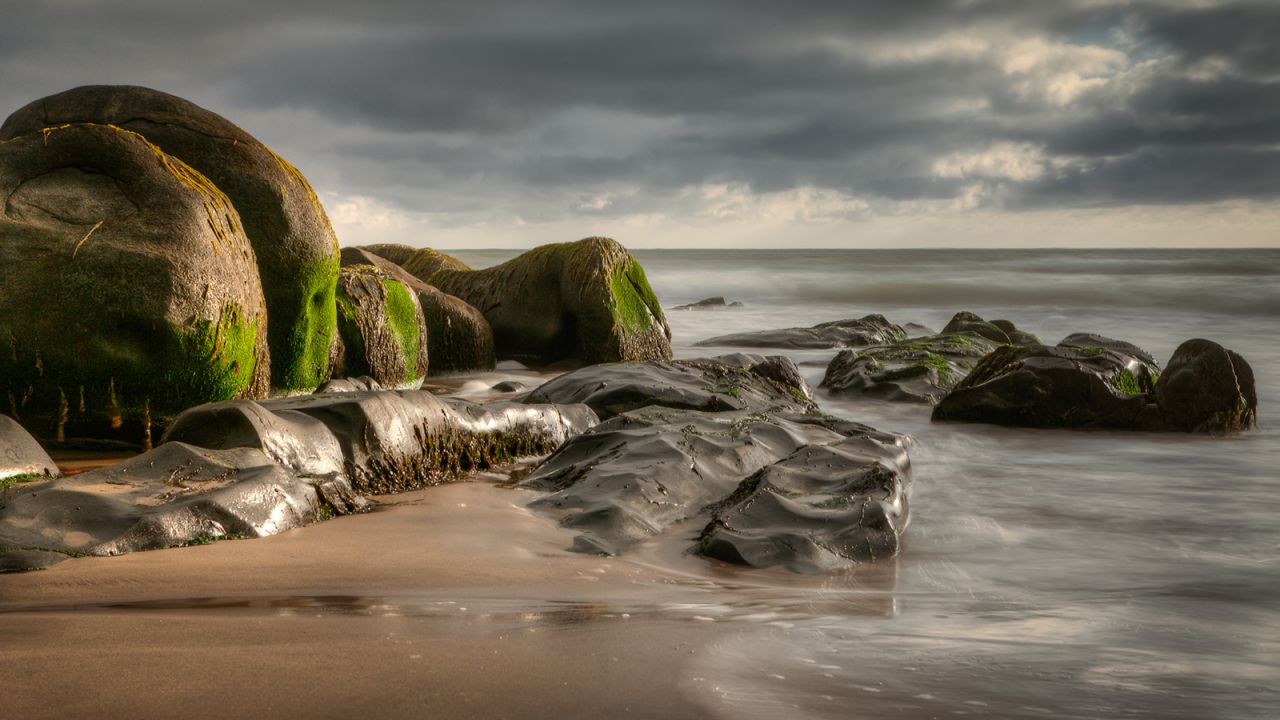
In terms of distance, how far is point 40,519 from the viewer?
9.13ft

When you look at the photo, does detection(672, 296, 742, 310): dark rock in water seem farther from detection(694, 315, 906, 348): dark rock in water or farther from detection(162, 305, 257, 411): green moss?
detection(162, 305, 257, 411): green moss

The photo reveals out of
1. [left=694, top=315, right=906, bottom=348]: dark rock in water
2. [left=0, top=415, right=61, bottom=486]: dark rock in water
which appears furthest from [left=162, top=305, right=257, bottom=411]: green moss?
[left=694, top=315, right=906, bottom=348]: dark rock in water

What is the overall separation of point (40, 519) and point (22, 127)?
151 inches

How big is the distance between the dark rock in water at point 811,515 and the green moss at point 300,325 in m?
3.37

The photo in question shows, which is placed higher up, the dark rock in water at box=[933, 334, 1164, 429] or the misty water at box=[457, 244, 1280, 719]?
the dark rock in water at box=[933, 334, 1164, 429]

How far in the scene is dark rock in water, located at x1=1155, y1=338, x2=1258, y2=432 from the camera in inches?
277

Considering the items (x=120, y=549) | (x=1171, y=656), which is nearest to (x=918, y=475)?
(x=1171, y=656)

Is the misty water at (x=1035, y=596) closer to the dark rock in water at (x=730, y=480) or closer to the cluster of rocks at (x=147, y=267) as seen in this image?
the dark rock in water at (x=730, y=480)

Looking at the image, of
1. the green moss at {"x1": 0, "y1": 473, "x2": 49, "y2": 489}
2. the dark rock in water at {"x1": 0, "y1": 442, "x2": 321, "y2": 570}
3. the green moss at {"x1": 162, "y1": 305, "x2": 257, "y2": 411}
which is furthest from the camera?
the green moss at {"x1": 162, "y1": 305, "x2": 257, "y2": 411}

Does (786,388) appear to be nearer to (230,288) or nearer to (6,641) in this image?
(230,288)

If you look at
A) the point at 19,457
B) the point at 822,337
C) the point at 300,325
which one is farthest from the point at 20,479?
the point at 822,337

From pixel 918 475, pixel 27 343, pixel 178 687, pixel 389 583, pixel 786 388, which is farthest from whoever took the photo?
pixel 786 388

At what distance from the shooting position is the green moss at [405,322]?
8.04m

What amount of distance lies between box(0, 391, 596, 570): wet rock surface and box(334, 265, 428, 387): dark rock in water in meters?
2.56
